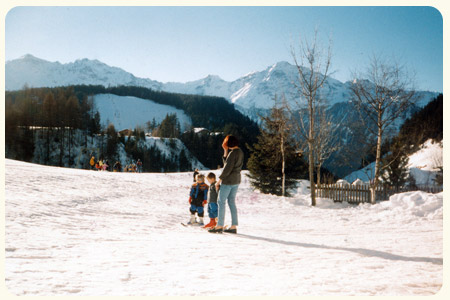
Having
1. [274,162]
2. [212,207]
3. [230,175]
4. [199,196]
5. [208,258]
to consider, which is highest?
[230,175]

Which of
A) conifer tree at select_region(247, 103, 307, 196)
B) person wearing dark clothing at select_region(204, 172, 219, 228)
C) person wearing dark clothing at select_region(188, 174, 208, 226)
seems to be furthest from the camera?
conifer tree at select_region(247, 103, 307, 196)

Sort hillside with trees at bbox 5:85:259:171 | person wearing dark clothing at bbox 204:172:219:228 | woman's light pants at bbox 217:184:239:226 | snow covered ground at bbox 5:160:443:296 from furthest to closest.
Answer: hillside with trees at bbox 5:85:259:171 < person wearing dark clothing at bbox 204:172:219:228 < woman's light pants at bbox 217:184:239:226 < snow covered ground at bbox 5:160:443:296

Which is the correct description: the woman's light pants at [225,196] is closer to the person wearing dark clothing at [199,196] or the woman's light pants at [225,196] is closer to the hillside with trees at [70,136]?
the person wearing dark clothing at [199,196]

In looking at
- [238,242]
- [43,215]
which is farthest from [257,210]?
[43,215]

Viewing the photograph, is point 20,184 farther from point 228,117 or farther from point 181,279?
point 228,117

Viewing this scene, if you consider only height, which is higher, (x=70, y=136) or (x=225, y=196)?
(x=70, y=136)

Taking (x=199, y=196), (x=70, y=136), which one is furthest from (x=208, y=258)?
(x=70, y=136)

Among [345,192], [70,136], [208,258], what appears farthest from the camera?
[70,136]

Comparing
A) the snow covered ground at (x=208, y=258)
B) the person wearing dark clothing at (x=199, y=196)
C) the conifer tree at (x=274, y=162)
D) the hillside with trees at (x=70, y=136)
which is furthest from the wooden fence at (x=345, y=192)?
the hillside with trees at (x=70, y=136)

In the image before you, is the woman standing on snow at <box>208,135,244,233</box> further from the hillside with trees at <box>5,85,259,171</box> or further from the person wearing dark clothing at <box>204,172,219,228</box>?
the hillside with trees at <box>5,85,259,171</box>

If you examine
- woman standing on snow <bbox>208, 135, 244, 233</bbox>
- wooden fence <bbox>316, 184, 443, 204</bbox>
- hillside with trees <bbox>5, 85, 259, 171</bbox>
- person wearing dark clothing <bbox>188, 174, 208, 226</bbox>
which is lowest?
wooden fence <bbox>316, 184, 443, 204</bbox>

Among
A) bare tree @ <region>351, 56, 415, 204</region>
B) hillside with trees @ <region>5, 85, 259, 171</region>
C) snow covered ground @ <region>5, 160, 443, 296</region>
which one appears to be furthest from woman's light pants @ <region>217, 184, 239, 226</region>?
hillside with trees @ <region>5, 85, 259, 171</region>

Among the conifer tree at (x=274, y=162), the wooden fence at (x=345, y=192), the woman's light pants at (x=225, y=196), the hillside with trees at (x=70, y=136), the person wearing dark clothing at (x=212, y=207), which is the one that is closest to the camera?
the woman's light pants at (x=225, y=196)

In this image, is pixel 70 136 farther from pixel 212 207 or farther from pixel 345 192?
pixel 212 207
